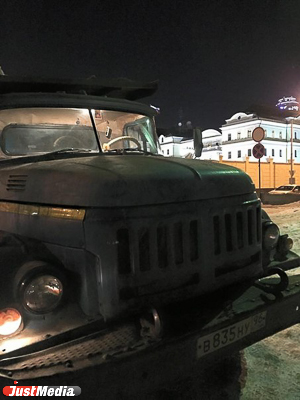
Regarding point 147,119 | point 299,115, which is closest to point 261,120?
point 299,115

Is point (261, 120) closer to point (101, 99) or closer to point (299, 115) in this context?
point (299, 115)

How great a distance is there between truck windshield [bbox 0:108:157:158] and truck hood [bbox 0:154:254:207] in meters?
0.67

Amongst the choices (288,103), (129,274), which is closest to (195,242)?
(129,274)

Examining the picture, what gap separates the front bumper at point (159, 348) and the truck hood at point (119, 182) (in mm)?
793

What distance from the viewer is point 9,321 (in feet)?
7.07

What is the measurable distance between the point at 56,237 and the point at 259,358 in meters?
2.48

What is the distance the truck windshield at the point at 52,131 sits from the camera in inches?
142

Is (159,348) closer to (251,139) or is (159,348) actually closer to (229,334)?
(229,334)

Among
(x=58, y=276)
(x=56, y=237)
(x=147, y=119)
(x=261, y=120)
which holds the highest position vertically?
(x=261, y=120)

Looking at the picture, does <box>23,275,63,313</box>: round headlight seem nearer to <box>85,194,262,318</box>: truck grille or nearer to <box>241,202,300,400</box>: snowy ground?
<box>85,194,262,318</box>: truck grille

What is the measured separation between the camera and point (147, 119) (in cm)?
473

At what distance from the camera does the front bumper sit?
1.98 meters

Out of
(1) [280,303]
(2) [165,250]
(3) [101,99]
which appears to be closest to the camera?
(2) [165,250]

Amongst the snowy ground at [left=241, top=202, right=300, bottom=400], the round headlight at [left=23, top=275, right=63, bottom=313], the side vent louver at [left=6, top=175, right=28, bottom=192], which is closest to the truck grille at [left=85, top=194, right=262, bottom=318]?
the round headlight at [left=23, top=275, right=63, bottom=313]
